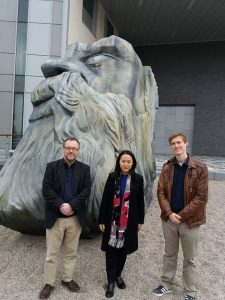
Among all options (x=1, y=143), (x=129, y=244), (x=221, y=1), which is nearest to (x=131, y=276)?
(x=129, y=244)

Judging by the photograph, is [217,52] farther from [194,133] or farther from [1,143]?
[1,143]

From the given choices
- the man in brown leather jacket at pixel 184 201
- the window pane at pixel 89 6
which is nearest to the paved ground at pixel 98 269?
the man in brown leather jacket at pixel 184 201

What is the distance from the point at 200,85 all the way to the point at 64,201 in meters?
17.3

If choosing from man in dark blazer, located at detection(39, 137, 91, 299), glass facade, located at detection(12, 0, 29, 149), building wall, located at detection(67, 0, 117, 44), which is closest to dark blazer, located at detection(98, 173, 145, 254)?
man in dark blazer, located at detection(39, 137, 91, 299)

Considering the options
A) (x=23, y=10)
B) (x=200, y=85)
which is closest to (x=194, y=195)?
(x=23, y=10)

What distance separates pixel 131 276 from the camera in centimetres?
351

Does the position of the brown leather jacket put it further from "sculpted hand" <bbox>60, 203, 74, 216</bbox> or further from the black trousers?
"sculpted hand" <bbox>60, 203, 74, 216</bbox>

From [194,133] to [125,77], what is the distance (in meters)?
15.2

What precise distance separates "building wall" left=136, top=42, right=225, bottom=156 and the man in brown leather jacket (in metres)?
16.4

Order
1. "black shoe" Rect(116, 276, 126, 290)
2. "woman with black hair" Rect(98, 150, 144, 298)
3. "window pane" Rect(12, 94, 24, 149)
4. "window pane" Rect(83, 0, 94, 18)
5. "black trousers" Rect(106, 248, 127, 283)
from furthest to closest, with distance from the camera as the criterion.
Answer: "window pane" Rect(83, 0, 94, 18) → "window pane" Rect(12, 94, 24, 149) → "black shoe" Rect(116, 276, 126, 290) → "black trousers" Rect(106, 248, 127, 283) → "woman with black hair" Rect(98, 150, 144, 298)

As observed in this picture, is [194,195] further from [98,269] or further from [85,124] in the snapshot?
[85,124]

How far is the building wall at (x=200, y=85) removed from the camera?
18656 mm

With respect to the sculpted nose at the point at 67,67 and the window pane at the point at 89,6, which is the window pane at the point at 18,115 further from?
the sculpted nose at the point at 67,67

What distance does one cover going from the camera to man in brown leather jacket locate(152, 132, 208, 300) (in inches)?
114
